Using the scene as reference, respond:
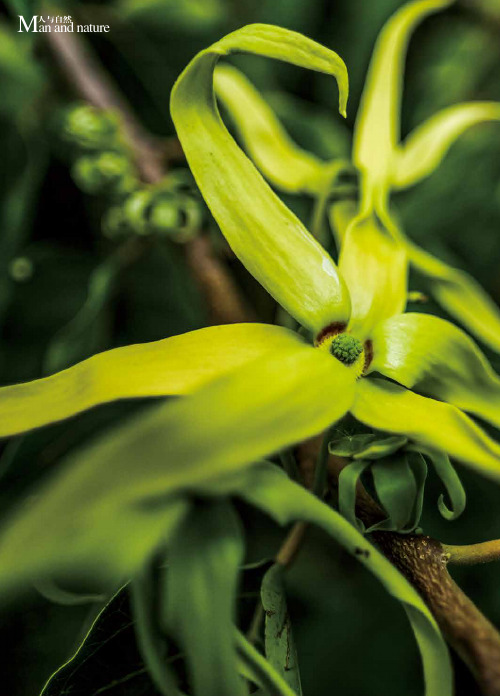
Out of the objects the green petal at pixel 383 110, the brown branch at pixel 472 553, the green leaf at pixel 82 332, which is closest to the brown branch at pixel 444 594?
the brown branch at pixel 472 553

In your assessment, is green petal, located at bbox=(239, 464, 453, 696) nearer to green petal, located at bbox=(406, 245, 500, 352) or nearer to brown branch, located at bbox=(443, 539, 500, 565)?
brown branch, located at bbox=(443, 539, 500, 565)

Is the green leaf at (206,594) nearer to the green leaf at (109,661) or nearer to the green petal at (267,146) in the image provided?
the green leaf at (109,661)

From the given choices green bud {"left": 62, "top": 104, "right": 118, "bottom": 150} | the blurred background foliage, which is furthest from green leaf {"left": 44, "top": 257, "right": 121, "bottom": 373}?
green bud {"left": 62, "top": 104, "right": 118, "bottom": 150}

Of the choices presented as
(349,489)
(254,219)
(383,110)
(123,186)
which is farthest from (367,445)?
(123,186)

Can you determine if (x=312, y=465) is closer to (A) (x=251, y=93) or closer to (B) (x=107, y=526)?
(B) (x=107, y=526)

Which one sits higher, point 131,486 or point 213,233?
point 131,486

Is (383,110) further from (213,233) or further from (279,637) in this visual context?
(279,637)
